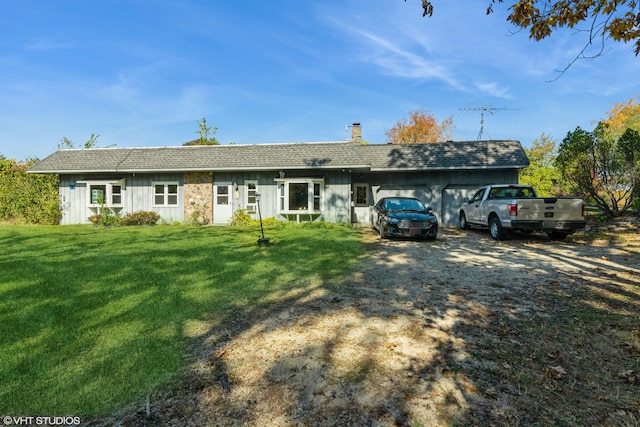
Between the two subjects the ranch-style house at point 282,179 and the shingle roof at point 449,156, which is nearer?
the shingle roof at point 449,156

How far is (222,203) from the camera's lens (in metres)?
19.1

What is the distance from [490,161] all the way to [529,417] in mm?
17686

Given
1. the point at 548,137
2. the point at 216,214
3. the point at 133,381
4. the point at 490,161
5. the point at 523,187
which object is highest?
the point at 548,137

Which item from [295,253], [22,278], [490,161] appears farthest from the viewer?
[490,161]

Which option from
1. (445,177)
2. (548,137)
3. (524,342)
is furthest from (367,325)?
(548,137)

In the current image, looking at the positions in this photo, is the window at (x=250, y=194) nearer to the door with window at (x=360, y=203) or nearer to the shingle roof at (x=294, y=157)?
the shingle roof at (x=294, y=157)

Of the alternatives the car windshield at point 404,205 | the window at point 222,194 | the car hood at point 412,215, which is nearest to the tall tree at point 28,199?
the window at point 222,194

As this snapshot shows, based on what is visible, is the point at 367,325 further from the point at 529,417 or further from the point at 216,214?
the point at 216,214

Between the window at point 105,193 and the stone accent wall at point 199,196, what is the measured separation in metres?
4.08

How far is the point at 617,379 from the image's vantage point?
313 cm

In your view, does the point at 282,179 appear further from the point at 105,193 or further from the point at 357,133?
the point at 105,193

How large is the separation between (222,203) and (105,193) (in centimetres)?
703

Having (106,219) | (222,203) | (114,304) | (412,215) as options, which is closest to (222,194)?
(222,203)

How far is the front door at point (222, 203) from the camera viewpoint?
18984mm
